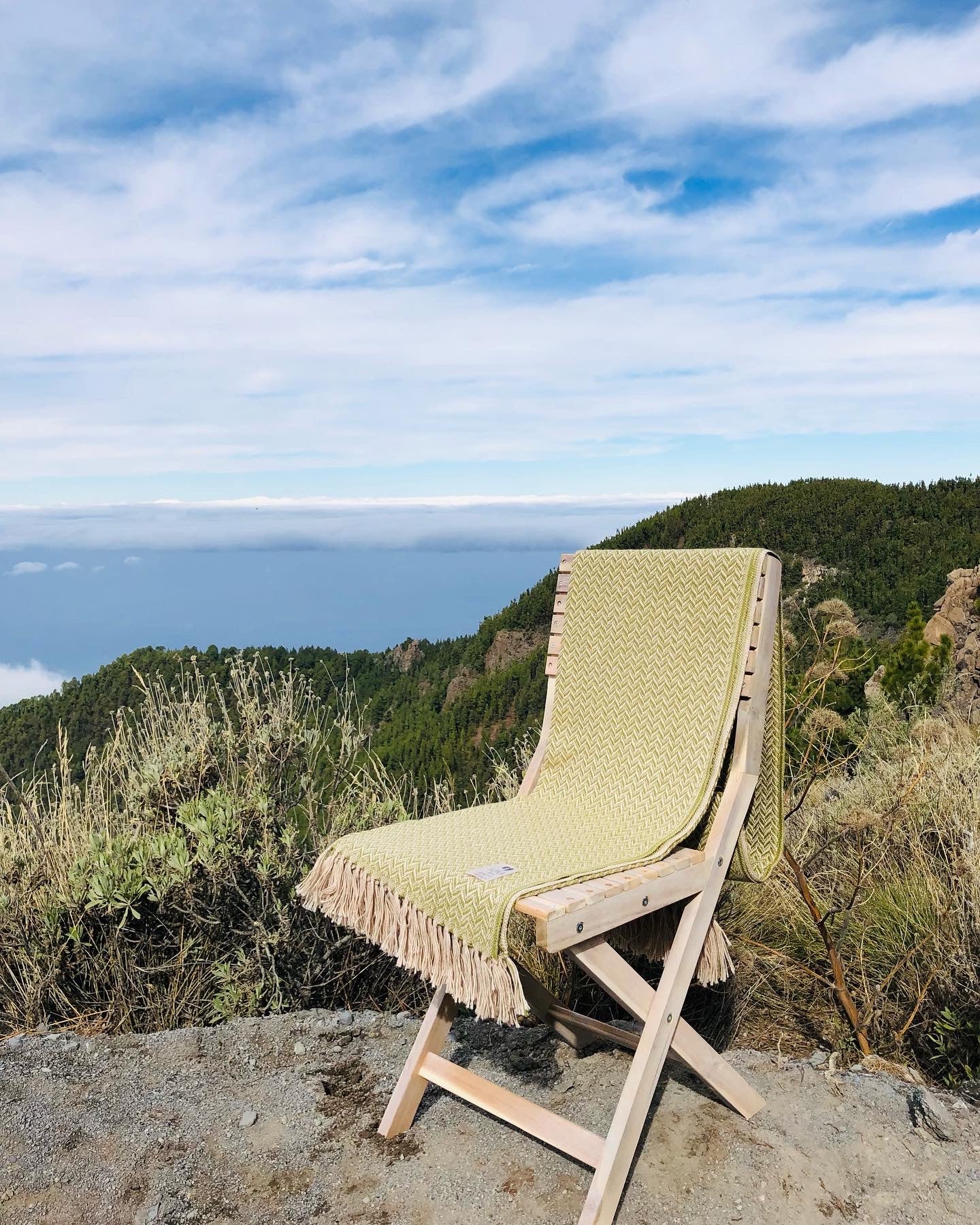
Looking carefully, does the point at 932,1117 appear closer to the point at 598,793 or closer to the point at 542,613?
the point at 598,793

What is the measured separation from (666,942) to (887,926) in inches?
38.3

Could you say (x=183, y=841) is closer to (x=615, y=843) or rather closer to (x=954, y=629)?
(x=615, y=843)

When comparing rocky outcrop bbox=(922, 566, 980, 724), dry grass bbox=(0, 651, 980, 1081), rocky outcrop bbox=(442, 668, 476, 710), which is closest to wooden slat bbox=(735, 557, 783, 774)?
dry grass bbox=(0, 651, 980, 1081)

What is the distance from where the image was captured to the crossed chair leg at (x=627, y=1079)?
1896mm

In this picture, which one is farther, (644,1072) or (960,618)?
(960,618)

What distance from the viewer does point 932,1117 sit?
226cm

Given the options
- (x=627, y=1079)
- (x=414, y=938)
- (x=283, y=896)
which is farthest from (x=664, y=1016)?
(x=283, y=896)

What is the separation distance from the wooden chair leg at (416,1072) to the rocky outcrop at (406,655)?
52521 millimetres

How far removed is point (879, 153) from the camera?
5.64 metres

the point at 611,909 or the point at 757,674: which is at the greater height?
the point at 757,674

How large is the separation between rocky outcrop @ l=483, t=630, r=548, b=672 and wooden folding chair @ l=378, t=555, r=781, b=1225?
45.2 m

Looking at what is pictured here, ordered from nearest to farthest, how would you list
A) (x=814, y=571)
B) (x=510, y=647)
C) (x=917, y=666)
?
(x=917, y=666) → (x=814, y=571) → (x=510, y=647)

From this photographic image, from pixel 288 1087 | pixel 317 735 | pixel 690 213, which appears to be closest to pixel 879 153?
pixel 690 213

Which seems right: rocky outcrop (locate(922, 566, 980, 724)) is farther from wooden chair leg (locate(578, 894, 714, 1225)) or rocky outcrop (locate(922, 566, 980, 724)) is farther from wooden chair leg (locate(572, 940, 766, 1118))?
wooden chair leg (locate(578, 894, 714, 1225))
